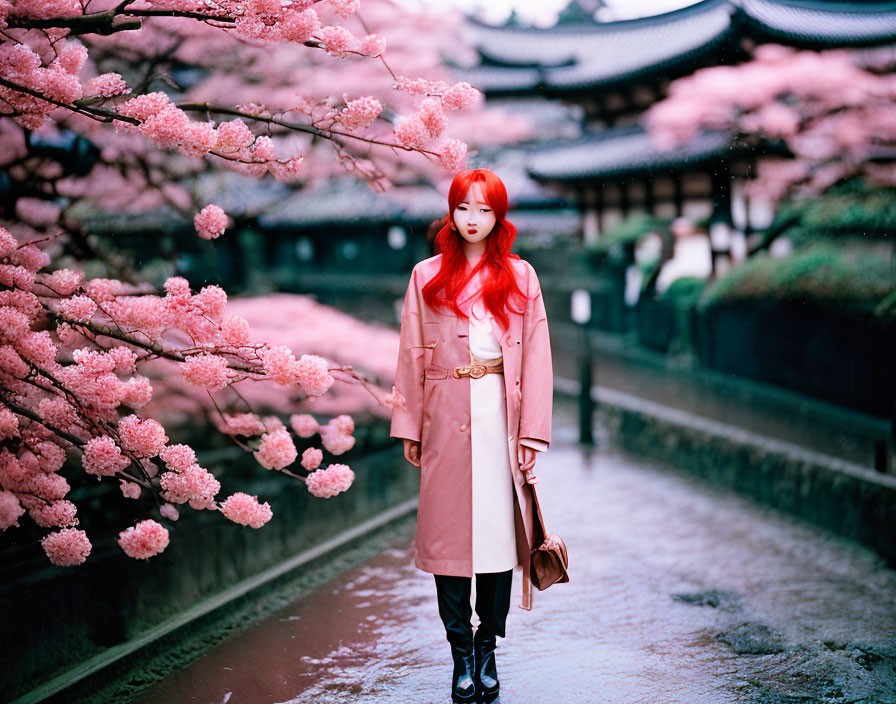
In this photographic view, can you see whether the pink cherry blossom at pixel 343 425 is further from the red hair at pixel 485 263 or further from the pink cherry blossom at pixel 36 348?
the pink cherry blossom at pixel 36 348

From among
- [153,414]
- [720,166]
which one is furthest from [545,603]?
[720,166]

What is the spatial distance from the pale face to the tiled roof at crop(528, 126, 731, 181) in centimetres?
1117

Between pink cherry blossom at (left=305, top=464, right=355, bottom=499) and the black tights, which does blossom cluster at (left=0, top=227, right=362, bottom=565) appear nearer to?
pink cherry blossom at (left=305, top=464, right=355, bottom=499)

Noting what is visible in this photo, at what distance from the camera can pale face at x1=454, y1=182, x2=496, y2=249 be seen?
3.57 metres

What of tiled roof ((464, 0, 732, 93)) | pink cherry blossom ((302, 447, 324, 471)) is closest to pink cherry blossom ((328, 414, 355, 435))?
pink cherry blossom ((302, 447, 324, 471))

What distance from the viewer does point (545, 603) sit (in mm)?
5223

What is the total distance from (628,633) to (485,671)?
126 centimetres

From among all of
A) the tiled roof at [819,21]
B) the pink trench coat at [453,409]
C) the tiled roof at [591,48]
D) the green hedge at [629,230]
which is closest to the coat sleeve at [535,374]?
the pink trench coat at [453,409]

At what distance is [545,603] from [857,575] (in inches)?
90.6

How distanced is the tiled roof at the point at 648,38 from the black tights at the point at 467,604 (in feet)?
26.0

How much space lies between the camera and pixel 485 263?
3650mm

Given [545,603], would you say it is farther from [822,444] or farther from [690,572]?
[822,444]

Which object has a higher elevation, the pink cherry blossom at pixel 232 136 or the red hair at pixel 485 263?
the pink cherry blossom at pixel 232 136

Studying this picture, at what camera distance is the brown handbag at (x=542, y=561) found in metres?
3.57
